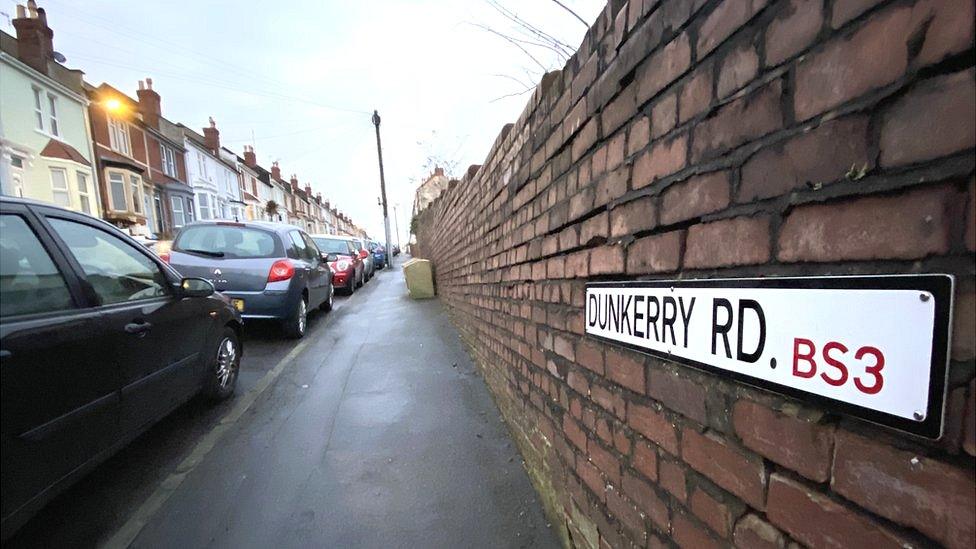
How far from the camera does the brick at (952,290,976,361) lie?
63 centimetres

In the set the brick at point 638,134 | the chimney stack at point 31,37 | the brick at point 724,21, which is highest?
the chimney stack at point 31,37

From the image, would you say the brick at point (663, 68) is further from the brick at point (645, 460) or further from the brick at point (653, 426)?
the brick at point (645, 460)

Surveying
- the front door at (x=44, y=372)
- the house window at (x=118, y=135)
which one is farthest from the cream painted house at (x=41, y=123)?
the front door at (x=44, y=372)

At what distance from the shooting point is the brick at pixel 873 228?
0.67m

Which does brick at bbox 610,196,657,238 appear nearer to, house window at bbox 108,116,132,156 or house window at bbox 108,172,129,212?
house window at bbox 108,172,129,212

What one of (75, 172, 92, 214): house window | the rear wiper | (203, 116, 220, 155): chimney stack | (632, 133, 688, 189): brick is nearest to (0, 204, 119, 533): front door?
(632, 133, 688, 189): brick

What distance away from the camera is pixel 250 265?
19.6 ft

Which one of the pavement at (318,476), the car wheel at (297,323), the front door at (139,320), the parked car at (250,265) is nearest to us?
the pavement at (318,476)

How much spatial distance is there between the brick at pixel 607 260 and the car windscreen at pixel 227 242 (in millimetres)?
5516

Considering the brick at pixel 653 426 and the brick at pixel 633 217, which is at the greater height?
the brick at pixel 633 217

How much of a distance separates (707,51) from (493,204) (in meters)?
2.68

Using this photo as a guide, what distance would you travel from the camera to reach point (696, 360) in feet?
3.89

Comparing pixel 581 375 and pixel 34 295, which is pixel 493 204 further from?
pixel 34 295

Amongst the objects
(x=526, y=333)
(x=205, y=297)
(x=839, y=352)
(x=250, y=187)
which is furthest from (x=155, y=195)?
(x=839, y=352)
